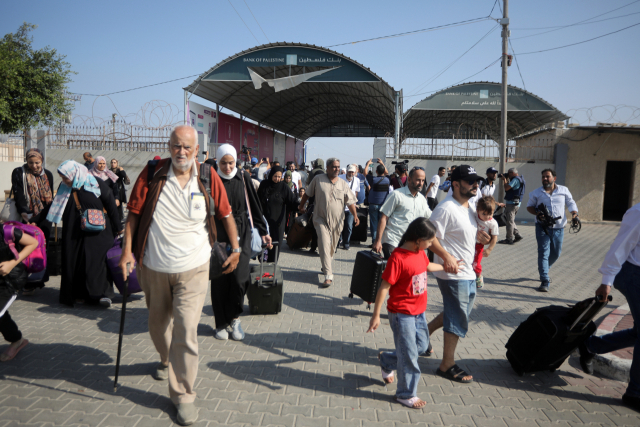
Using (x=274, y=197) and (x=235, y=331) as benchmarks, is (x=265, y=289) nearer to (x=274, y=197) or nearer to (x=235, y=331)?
(x=235, y=331)

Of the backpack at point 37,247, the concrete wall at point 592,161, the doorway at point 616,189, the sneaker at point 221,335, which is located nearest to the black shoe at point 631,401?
the sneaker at point 221,335

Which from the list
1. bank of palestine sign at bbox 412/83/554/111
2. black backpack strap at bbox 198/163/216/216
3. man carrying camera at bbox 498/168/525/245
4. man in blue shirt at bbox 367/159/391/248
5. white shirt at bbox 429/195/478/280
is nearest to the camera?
black backpack strap at bbox 198/163/216/216

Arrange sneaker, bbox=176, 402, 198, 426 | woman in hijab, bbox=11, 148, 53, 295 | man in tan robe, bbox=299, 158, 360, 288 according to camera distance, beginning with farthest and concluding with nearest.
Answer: man in tan robe, bbox=299, 158, 360, 288
woman in hijab, bbox=11, 148, 53, 295
sneaker, bbox=176, 402, 198, 426

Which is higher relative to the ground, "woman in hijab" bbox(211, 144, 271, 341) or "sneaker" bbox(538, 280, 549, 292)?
"woman in hijab" bbox(211, 144, 271, 341)

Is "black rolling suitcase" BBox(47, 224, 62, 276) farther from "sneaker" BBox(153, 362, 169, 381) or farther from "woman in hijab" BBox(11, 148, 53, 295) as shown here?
"sneaker" BBox(153, 362, 169, 381)

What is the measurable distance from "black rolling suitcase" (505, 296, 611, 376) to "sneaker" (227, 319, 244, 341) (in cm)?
270

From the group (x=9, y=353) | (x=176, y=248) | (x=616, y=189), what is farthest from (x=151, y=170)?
(x=616, y=189)

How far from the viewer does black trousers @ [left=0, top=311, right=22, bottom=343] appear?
12.2 ft

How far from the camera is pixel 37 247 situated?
388cm

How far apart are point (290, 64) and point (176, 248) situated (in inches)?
716

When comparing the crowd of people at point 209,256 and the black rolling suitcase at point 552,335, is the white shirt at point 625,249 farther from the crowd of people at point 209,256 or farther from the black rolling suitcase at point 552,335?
the black rolling suitcase at point 552,335

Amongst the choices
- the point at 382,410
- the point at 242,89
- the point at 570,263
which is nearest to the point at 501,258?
the point at 570,263

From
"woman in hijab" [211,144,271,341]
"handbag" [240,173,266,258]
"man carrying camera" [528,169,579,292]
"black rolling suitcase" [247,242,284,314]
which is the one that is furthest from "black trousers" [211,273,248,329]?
"man carrying camera" [528,169,579,292]

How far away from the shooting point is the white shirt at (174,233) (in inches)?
118
